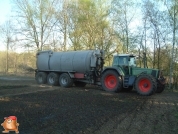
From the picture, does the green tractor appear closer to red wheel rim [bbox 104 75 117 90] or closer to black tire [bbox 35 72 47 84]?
red wheel rim [bbox 104 75 117 90]

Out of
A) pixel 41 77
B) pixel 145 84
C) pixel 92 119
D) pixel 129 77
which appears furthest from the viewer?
pixel 41 77

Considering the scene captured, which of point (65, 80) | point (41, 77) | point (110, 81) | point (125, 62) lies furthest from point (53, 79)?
point (125, 62)

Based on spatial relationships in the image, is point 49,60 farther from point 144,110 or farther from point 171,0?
point 144,110

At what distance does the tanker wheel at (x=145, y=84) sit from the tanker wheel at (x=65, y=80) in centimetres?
532

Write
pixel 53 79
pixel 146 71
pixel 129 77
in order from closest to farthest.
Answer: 1. pixel 146 71
2. pixel 129 77
3. pixel 53 79

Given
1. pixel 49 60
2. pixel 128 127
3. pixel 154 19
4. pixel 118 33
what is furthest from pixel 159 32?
pixel 128 127

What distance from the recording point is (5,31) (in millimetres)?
36281

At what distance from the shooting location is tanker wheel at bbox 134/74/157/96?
11.8 m

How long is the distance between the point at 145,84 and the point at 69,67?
6011 millimetres

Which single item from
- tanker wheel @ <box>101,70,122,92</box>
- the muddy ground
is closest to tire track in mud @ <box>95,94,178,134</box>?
the muddy ground

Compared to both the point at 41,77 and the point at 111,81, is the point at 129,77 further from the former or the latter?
the point at 41,77

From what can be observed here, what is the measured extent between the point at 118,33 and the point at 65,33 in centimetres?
685

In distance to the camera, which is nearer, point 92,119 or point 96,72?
point 92,119

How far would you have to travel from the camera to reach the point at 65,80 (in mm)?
16562
